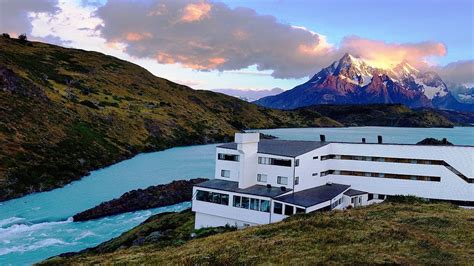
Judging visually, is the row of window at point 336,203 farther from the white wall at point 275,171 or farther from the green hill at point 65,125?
the green hill at point 65,125

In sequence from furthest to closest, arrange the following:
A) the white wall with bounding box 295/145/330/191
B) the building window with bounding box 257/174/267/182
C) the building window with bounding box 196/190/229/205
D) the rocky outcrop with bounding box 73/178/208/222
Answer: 1. the rocky outcrop with bounding box 73/178/208/222
2. the building window with bounding box 257/174/267/182
3. the white wall with bounding box 295/145/330/191
4. the building window with bounding box 196/190/229/205

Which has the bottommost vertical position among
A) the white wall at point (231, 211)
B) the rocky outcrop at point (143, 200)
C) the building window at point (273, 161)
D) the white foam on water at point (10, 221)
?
the white foam on water at point (10, 221)

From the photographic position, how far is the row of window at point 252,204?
48.9 m

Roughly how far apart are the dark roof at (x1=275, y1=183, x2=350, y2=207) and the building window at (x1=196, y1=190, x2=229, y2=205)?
7.04 m

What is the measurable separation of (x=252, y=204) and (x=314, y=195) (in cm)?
847

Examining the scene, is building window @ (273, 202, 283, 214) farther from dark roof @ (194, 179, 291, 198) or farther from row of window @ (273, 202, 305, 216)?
dark roof @ (194, 179, 291, 198)

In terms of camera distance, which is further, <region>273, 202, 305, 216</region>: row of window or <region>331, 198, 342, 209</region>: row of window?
<region>331, 198, 342, 209</region>: row of window

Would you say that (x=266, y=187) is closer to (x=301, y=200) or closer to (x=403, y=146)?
(x=301, y=200)

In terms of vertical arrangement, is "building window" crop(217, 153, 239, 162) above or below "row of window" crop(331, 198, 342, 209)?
above

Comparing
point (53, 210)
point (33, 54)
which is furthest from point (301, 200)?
point (33, 54)

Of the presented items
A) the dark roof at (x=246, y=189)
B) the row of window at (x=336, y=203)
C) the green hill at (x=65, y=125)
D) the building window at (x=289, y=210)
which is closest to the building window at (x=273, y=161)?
the dark roof at (x=246, y=189)

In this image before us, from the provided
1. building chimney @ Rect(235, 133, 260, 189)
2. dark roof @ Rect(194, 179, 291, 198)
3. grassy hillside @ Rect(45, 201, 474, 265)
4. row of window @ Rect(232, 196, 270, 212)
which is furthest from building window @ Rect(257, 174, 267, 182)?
grassy hillside @ Rect(45, 201, 474, 265)

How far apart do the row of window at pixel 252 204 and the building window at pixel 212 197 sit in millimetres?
1454

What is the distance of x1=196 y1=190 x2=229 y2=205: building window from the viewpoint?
51.8m
